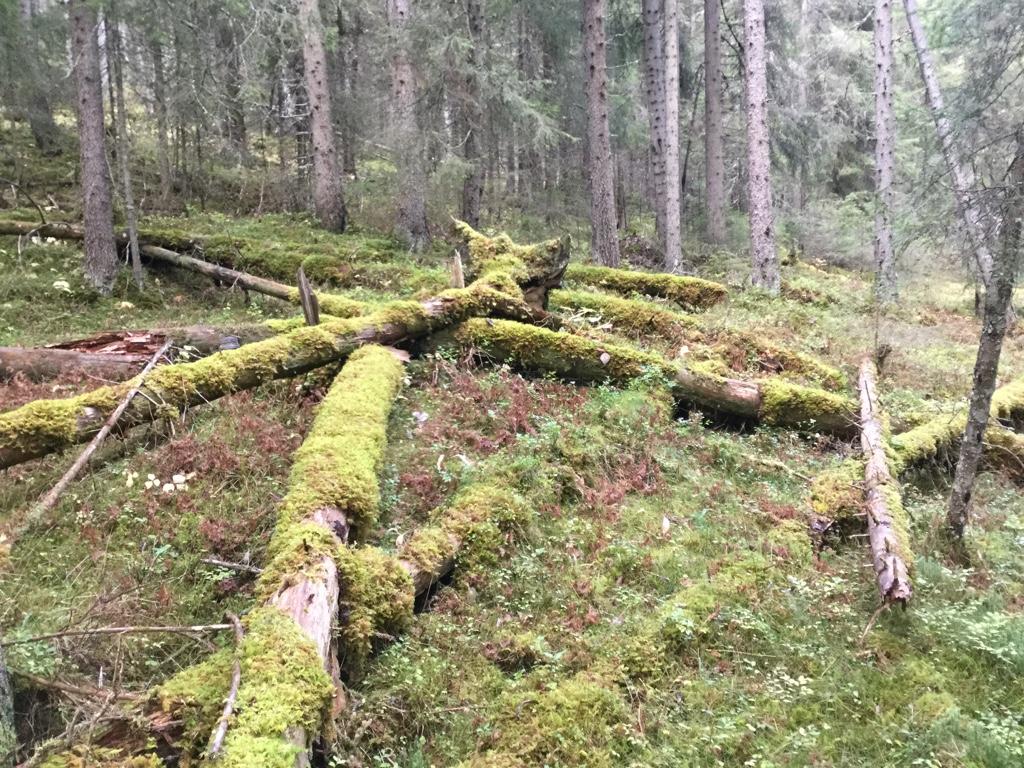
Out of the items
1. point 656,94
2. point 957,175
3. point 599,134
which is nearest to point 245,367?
point 599,134

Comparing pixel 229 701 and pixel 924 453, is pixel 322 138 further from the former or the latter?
pixel 229 701

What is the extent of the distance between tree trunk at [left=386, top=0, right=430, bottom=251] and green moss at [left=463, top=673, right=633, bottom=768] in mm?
13770

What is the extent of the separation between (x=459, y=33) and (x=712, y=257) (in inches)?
398

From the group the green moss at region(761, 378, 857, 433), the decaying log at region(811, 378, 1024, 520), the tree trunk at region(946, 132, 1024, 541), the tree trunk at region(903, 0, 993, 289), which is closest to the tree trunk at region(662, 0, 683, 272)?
the tree trunk at region(903, 0, 993, 289)

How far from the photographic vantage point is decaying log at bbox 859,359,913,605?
4.58 m

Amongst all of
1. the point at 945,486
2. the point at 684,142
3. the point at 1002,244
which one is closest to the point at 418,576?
the point at 1002,244

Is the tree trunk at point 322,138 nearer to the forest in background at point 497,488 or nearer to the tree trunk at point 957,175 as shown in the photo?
the forest in background at point 497,488

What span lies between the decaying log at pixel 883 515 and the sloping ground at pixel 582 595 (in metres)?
0.20

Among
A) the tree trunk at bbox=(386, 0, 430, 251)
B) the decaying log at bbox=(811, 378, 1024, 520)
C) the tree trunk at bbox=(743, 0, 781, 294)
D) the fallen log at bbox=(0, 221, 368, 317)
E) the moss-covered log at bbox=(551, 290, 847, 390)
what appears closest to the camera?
the decaying log at bbox=(811, 378, 1024, 520)

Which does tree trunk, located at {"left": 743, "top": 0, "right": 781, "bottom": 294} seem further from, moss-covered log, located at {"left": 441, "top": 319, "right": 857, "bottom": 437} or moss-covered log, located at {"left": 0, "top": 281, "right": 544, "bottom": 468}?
moss-covered log, located at {"left": 0, "top": 281, "right": 544, "bottom": 468}

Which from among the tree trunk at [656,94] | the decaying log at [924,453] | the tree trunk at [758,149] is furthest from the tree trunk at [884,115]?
the decaying log at [924,453]

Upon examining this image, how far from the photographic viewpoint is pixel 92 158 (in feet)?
37.6

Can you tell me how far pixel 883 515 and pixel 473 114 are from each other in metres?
14.7

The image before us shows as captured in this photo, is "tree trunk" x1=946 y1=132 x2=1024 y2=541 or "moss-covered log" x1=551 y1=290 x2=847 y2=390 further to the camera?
"moss-covered log" x1=551 y1=290 x2=847 y2=390
